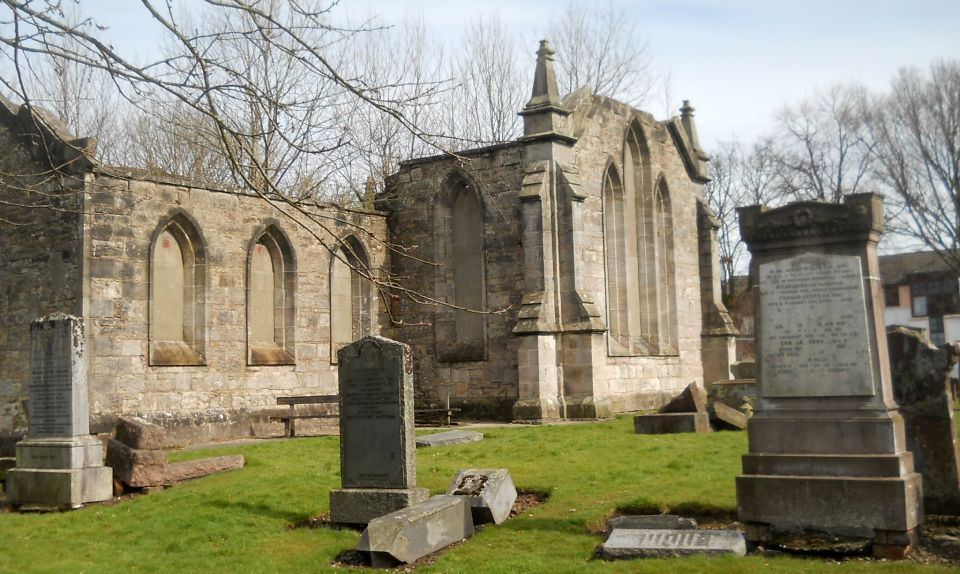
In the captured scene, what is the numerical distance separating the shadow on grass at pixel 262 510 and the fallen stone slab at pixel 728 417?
7731mm

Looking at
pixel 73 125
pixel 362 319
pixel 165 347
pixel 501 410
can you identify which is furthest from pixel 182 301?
pixel 73 125

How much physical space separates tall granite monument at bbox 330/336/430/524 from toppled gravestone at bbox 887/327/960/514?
15.6ft

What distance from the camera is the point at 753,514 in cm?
878

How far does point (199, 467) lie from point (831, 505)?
27.3 ft

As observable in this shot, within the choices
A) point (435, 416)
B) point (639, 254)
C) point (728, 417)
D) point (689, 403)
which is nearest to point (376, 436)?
point (689, 403)

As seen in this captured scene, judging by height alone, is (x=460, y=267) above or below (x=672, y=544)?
above

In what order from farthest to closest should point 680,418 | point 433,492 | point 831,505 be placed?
point 680,418, point 433,492, point 831,505

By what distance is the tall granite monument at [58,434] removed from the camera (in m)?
12.7

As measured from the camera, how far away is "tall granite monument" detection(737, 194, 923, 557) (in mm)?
8359

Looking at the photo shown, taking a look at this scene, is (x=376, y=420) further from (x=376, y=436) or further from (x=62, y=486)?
(x=62, y=486)

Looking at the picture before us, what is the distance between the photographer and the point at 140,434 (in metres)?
13.4

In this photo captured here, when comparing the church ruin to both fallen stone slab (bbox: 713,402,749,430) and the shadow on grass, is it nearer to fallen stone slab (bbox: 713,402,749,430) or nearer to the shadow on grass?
fallen stone slab (bbox: 713,402,749,430)

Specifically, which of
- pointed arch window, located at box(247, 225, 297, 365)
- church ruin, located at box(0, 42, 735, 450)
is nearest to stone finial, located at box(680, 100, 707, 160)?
church ruin, located at box(0, 42, 735, 450)

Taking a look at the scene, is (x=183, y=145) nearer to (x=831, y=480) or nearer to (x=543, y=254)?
(x=543, y=254)
